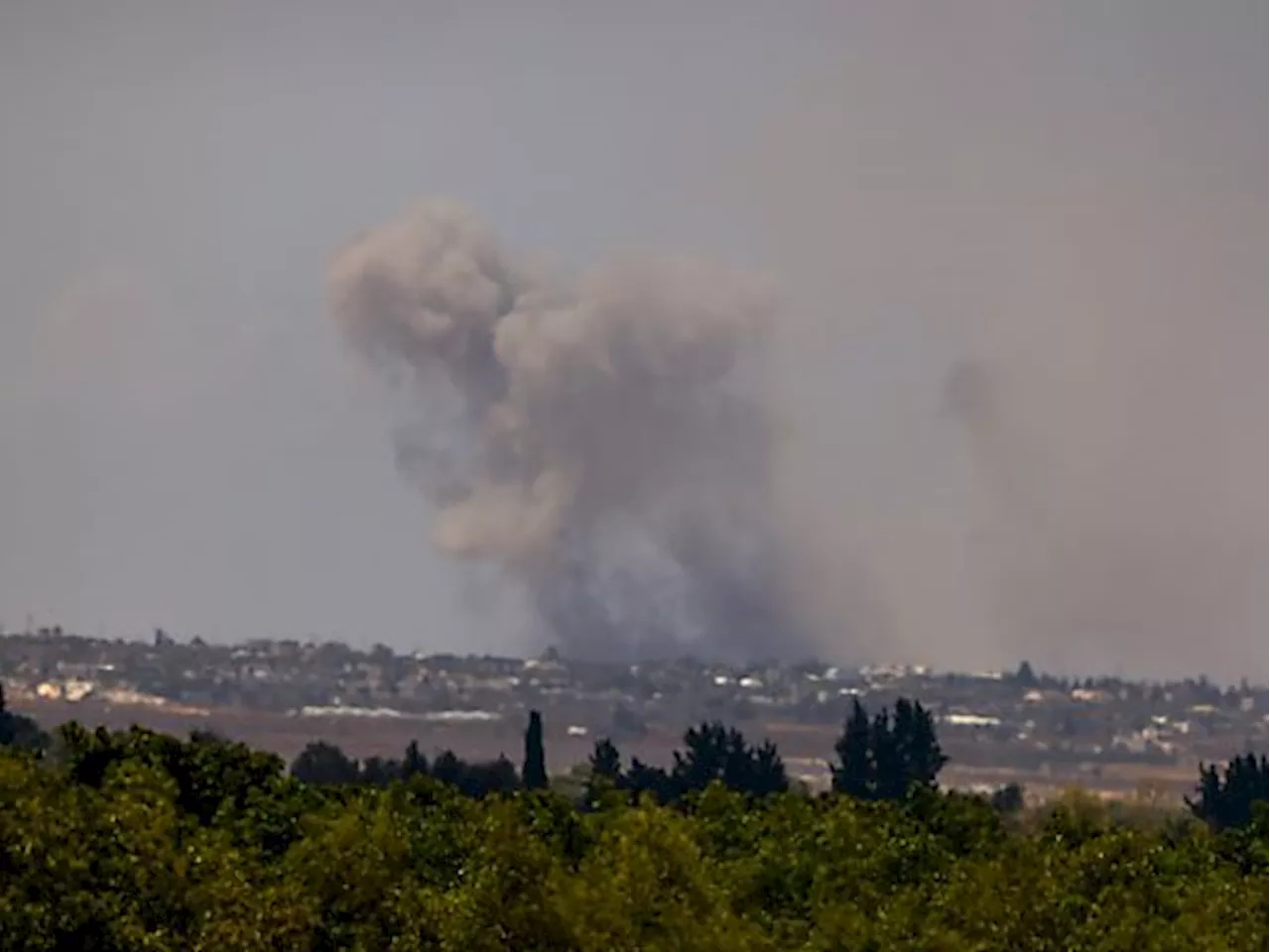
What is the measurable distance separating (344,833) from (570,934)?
6.15 m

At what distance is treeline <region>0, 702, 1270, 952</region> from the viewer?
255 feet

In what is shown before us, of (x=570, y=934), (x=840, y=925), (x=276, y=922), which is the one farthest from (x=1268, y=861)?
(x=276, y=922)

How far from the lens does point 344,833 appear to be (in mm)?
85625

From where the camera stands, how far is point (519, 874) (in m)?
85.6

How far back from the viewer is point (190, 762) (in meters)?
99.8

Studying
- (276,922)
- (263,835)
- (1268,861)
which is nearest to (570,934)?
(276,922)

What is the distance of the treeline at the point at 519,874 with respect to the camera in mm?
77688

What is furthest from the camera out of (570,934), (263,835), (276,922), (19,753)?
(263,835)

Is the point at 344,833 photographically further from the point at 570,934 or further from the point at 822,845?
the point at 822,845

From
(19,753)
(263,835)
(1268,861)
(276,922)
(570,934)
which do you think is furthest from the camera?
(1268,861)

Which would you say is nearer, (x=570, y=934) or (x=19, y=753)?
(x=570, y=934)

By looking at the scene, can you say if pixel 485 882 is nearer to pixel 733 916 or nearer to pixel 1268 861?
pixel 733 916

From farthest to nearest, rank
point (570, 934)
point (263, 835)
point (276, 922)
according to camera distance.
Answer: point (263, 835) < point (570, 934) < point (276, 922)

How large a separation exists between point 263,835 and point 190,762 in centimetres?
514
